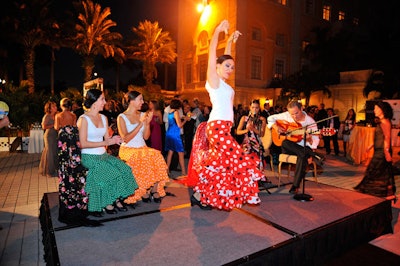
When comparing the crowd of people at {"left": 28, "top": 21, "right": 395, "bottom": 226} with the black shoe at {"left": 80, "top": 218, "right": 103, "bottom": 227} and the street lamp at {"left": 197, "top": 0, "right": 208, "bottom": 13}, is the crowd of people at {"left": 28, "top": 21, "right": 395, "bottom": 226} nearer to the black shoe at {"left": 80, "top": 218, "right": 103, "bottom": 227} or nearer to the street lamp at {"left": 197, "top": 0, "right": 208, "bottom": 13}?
the black shoe at {"left": 80, "top": 218, "right": 103, "bottom": 227}

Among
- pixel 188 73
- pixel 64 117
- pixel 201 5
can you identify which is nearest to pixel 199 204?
pixel 64 117

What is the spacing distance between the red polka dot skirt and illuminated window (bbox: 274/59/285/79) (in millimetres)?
26967

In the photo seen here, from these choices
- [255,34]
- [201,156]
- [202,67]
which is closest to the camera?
[201,156]

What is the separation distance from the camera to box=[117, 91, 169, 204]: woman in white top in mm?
4246

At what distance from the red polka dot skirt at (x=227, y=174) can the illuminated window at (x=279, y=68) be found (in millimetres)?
26967

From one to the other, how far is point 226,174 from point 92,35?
23.3 metres

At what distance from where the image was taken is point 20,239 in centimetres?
368

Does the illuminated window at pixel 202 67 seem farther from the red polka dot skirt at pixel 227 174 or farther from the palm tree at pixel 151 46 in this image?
the red polka dot skirt at pixel 227 174

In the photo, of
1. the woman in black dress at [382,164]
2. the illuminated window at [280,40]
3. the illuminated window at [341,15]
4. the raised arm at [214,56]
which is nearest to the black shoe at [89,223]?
the raised arm at [214,56]

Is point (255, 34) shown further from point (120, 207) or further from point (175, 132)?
point (120, 207)

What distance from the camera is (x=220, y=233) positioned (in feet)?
11.5

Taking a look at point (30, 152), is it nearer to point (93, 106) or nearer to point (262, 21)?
point (93, 106)

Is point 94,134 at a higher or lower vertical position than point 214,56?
lower

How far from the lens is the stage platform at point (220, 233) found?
2.95 metres
